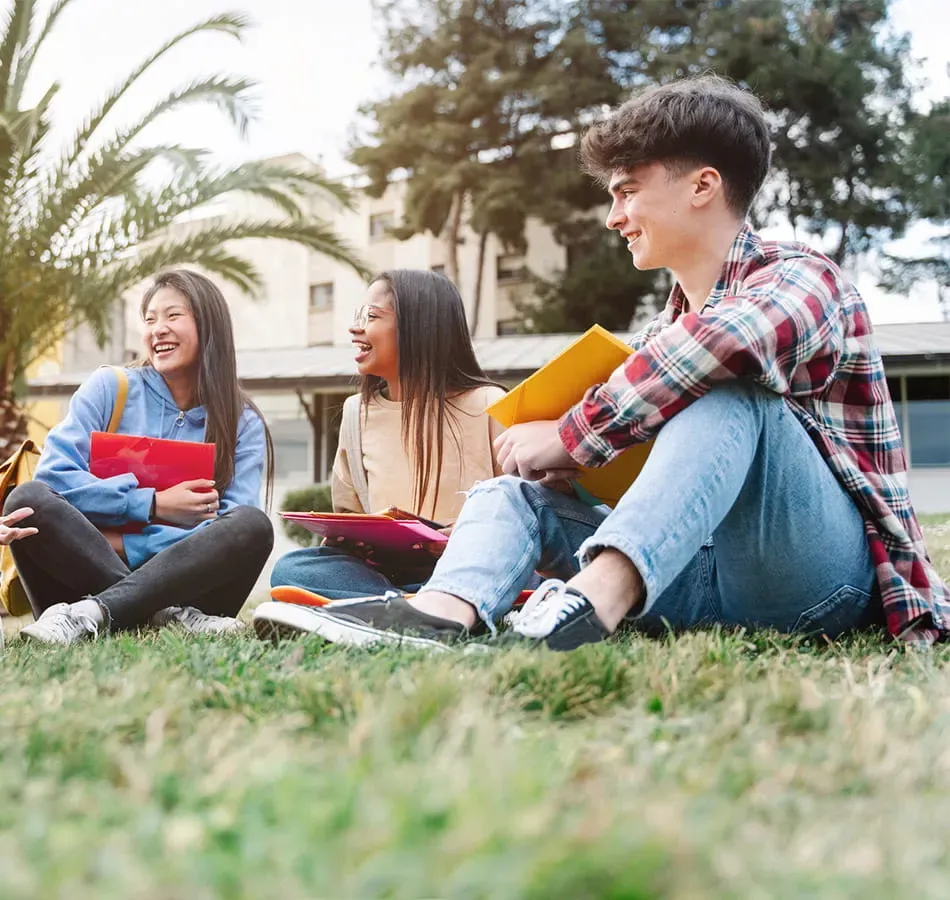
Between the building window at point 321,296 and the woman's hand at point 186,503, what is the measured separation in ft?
81.0

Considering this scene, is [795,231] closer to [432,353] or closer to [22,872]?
A: [432,353]

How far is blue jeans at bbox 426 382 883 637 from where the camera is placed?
5.80 ft

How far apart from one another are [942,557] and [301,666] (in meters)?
4.94

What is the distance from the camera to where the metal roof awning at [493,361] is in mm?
12680

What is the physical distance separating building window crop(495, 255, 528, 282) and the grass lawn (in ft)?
74.5

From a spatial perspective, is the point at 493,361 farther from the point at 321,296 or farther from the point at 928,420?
the point at 321,296

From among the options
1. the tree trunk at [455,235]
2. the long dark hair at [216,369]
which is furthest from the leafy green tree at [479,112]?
the long dark hair at [216,369]

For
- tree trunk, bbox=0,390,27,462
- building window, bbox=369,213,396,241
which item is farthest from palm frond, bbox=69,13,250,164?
building window, bbox=369,213,396,241

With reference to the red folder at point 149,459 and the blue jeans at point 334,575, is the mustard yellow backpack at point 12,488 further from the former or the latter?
the blue jeans at point 334,575

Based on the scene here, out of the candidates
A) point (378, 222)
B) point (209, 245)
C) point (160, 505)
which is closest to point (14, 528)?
point (160, 505)

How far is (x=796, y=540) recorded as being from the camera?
1924 mm

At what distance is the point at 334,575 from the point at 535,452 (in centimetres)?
113

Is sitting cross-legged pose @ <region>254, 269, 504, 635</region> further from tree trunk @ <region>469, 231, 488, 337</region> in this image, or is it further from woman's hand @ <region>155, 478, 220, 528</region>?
tree trunk @ <region>469, 231, 488, 337</region>

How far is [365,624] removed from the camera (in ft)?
6.12
